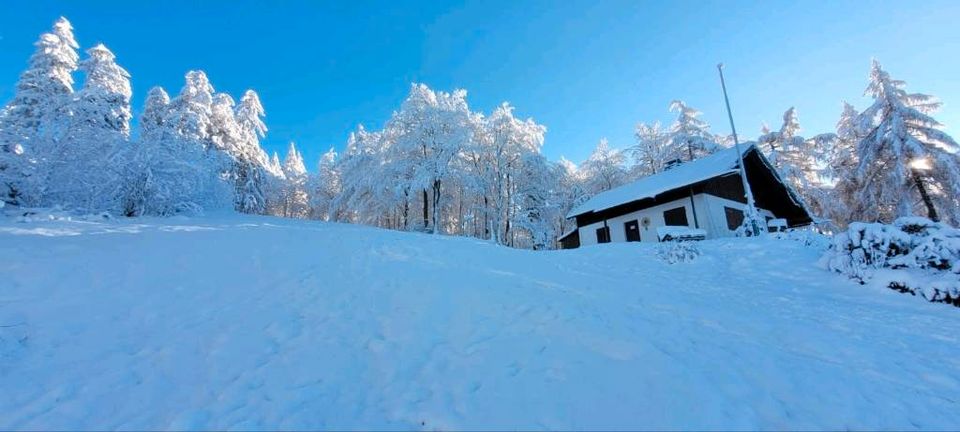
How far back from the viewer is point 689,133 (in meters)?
28.3

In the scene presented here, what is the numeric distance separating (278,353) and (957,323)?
9.66 meters

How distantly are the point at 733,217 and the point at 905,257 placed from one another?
47.3 ft

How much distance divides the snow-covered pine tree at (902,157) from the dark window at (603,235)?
13.2m

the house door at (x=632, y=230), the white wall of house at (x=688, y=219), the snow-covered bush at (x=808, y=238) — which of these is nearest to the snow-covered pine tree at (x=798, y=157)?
the white wall of house at (x=688, y=219)

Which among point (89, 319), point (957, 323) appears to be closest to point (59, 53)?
point (89, 319)

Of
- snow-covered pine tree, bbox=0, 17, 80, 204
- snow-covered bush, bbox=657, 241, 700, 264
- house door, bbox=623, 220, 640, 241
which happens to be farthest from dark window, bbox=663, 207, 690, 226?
snow-covered pine tree, bbox=0, 17, 80, 204

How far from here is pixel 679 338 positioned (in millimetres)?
4703

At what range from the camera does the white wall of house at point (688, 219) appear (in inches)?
722

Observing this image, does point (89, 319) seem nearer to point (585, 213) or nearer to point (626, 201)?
point (626, 201)

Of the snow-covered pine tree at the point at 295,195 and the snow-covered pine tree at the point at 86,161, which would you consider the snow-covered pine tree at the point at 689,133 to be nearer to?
the snow-covered pine tree at the point at 86,161

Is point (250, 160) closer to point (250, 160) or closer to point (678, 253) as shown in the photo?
point (250, 160)

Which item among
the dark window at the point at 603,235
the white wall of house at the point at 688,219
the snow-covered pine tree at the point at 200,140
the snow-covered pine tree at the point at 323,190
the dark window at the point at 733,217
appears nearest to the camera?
the snow-covered pine tree at the point at 200,140

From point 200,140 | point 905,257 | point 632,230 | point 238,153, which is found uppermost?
point 238,153

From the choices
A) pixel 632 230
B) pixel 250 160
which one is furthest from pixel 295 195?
pixel 632 230
